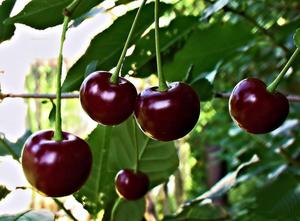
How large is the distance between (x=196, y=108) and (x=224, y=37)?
0.63 metres

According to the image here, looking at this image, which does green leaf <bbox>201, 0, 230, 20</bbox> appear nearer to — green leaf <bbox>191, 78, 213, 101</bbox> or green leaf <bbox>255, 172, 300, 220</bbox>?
green leaf <bbox>191, 78, 213, 101</bbox>

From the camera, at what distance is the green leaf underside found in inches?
40.5

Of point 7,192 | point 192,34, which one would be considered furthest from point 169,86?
point 192,34

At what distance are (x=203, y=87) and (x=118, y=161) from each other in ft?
0.73

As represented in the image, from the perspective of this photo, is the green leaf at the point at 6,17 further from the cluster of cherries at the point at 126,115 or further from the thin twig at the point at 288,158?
the thin twig at the point at 288,158

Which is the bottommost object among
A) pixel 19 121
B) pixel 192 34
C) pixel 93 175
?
pixel 19 121

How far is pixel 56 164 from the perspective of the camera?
560 millimetres

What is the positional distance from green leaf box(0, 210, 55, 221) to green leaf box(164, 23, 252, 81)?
444mm

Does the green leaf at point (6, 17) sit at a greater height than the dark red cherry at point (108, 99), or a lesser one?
greater

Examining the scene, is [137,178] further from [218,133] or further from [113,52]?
[218,133]

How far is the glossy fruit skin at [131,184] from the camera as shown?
90 centimetres

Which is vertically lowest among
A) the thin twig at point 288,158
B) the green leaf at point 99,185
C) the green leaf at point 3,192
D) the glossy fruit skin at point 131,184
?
the thin twig at point 288,158

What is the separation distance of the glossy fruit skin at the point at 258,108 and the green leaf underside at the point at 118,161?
0.39 meters

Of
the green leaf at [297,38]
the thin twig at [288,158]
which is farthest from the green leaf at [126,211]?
the thin twig at [288,158]
